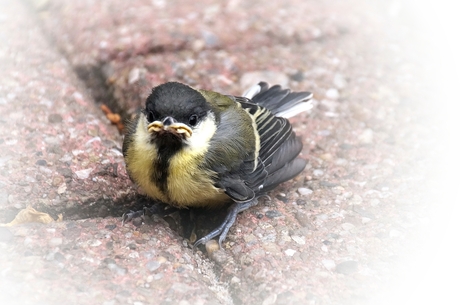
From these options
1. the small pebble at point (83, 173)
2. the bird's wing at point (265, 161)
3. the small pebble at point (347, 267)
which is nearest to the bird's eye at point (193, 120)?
the bird's wing at point (265, 161)

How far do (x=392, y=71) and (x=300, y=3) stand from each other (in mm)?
888

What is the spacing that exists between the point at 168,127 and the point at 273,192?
2.67ft

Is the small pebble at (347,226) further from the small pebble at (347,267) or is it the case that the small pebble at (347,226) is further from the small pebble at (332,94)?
the small pebble at (332,94)

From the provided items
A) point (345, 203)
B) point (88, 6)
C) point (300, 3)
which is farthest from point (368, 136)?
point (88, 6)

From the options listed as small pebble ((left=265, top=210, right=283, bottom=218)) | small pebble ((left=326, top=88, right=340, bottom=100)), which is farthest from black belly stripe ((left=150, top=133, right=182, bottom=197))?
small pebble ((left=326, top=88, right=340, bottom=100))

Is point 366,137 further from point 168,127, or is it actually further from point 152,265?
point 152,265

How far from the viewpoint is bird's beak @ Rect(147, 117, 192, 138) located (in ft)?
8.80

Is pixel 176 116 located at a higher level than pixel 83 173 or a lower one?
higher

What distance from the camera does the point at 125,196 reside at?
10.0 ft

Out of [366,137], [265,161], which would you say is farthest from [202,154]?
[366,137]

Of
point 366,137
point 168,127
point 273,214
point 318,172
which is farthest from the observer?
point 366,137

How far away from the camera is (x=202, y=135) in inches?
114

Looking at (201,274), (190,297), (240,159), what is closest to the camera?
(190,297)

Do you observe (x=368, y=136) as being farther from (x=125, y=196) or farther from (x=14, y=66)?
(x=14, y=66)
